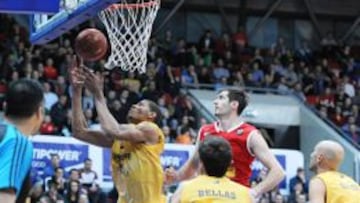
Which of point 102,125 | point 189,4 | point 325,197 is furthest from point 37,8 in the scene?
point 189,4

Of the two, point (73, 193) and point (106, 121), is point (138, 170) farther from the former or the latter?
point (73, 193)

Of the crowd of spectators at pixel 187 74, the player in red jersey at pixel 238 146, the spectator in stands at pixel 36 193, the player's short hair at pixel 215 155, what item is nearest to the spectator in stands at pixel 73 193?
the crowd of spectators at pixel 187 74

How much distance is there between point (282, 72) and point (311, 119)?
2.34 m

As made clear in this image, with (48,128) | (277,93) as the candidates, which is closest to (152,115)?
(48,128)

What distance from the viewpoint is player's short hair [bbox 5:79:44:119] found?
14.9ft

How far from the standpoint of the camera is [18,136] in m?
4.49

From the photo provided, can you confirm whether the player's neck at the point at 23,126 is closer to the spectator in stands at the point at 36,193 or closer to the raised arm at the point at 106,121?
the raised arm at the point at 106,121

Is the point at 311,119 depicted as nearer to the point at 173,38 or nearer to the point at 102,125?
the point at 173,38

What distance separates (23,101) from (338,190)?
3.43 meters

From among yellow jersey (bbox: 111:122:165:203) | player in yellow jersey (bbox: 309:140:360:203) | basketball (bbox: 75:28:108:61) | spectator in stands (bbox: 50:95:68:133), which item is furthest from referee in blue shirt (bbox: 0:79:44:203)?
spectator in stands (bbox: 50:95:68:133)

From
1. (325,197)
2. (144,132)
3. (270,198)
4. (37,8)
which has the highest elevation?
(37,8)

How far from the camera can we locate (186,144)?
17.2 m

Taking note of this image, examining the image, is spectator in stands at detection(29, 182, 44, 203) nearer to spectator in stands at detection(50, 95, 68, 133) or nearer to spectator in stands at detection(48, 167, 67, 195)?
spectator in stands at detection(48, 167, 67, 195)

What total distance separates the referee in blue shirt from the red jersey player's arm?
3024mm
